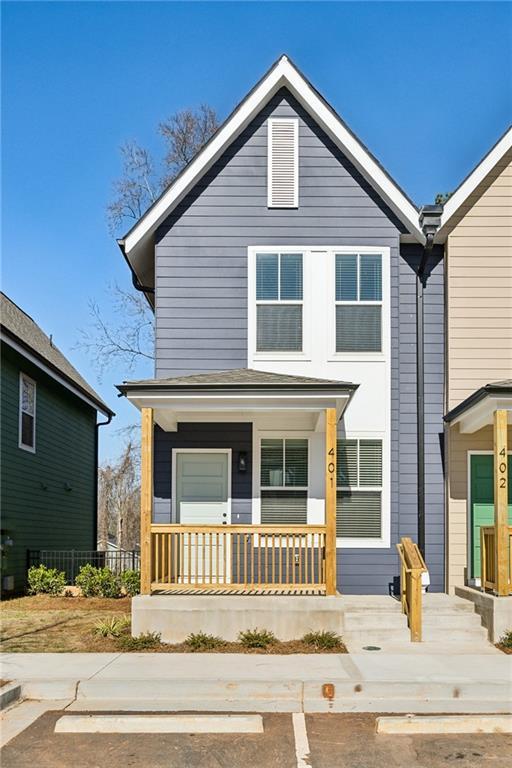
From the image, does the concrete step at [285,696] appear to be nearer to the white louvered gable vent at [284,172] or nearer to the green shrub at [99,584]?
the green shrub at [99,584]

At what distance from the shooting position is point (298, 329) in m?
13.1

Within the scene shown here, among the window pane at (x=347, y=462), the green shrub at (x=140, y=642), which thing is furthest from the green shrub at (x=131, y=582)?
the window pane at (x=347, y=462)

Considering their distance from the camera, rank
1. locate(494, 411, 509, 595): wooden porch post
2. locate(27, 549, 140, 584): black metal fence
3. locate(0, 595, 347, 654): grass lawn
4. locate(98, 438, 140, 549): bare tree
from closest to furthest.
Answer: locate(0, 595, 347, 654): grass lawn < locate(494, 411, 509, 595): wooden porch post < locate(27, 549, 140, 584): black metal fence < locate(98, 438, 140, 549): bare tree

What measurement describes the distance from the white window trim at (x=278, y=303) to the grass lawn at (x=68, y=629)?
433 cm

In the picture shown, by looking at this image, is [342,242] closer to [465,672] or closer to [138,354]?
[465,672]

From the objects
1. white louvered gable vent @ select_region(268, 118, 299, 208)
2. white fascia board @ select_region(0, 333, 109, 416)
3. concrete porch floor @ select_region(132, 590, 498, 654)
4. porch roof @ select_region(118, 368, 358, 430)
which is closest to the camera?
concrete porch floor @ select_region(132, 590, 498, 654)

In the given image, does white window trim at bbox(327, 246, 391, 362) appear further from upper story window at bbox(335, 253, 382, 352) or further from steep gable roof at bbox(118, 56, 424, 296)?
steep gable roof at bbox(118, 56, 424, 296)

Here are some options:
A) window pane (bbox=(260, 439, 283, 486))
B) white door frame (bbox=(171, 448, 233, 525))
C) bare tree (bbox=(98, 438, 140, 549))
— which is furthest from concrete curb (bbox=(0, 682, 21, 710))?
bare tree (bbox=(98, 438, 140, 549))

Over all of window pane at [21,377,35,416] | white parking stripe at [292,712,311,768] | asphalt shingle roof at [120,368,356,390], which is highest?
window pane at [21,377,35,416]

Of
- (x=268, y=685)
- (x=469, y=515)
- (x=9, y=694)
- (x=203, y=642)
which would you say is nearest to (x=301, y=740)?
(x=268, y=685)

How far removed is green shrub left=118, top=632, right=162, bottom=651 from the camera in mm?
10055

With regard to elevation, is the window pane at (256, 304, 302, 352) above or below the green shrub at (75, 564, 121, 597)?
above

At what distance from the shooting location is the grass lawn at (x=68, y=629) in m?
10.0

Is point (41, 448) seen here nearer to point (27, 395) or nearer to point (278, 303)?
point (27, 395)
